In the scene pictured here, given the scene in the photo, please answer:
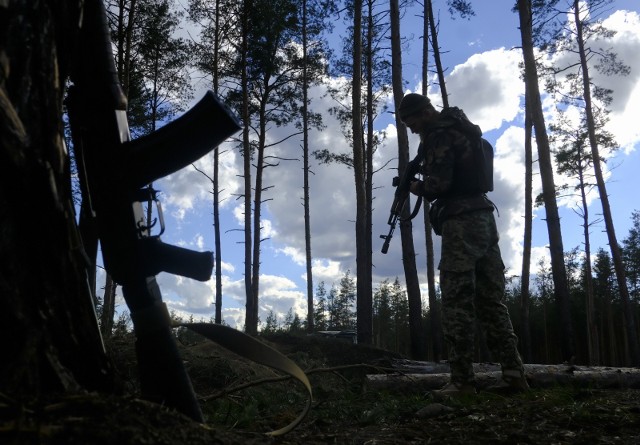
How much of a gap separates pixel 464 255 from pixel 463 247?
71mm

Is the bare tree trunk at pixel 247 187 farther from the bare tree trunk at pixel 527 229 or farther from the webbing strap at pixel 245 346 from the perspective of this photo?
the webbing strap at pixel 245 346

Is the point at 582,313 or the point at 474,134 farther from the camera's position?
the point at 582,313

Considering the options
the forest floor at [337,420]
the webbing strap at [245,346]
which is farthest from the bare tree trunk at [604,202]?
the webbing strap at [245,346]

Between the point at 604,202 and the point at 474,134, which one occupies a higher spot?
the point at 604,202

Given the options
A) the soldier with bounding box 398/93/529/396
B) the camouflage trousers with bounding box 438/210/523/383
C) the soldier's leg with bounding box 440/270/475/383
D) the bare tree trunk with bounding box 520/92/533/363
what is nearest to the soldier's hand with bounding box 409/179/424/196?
the soldier with bounding box 398/93/529/396

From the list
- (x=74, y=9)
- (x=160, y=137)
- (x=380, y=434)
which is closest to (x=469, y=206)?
(x=380, y=434)

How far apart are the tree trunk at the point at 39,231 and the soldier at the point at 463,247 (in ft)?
11.1

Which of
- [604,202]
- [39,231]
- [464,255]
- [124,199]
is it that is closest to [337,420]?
[464,255]

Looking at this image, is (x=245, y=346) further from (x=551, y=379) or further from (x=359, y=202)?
(x=359, y=202)

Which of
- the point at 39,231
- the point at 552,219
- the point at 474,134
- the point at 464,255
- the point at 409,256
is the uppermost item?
the point at 552,219

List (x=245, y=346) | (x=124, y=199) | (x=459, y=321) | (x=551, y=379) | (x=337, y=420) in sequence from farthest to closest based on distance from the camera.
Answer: (x=551, y=379), (x=459, y=321), (x=337, y=420), (x=245, y=346), (x=124, y=199)

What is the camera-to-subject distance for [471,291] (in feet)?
14.8

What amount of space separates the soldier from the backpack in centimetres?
1

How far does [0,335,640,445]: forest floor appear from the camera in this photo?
1.22 meters
